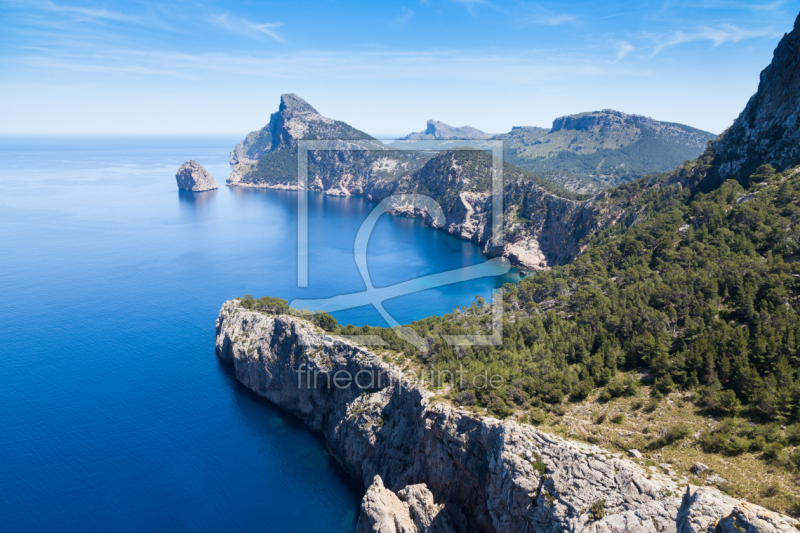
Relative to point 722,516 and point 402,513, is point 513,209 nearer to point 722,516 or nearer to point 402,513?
point 402,513

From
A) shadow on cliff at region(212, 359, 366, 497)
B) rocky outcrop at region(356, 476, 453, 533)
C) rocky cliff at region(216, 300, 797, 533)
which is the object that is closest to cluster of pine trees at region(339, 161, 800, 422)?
rocky cliff at region(216, 300, 797, 533)

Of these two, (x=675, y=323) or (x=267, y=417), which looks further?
(x=267, y=417)

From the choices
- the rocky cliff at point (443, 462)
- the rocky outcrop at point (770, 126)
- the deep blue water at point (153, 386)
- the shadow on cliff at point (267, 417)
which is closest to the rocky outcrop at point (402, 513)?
the rocky cliff at point (443, 462)

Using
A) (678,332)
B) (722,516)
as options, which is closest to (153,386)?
(678,332)

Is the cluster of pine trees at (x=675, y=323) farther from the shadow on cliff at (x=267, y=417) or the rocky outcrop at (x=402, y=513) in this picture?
the shadow on cliff at (x=267, y=417)

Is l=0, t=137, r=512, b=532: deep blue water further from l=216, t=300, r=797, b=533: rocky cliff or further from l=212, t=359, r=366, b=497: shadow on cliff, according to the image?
l=216, t=300, r=797, b=533: rocky cliff

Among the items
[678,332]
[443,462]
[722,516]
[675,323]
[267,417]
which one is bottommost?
[267,417]
